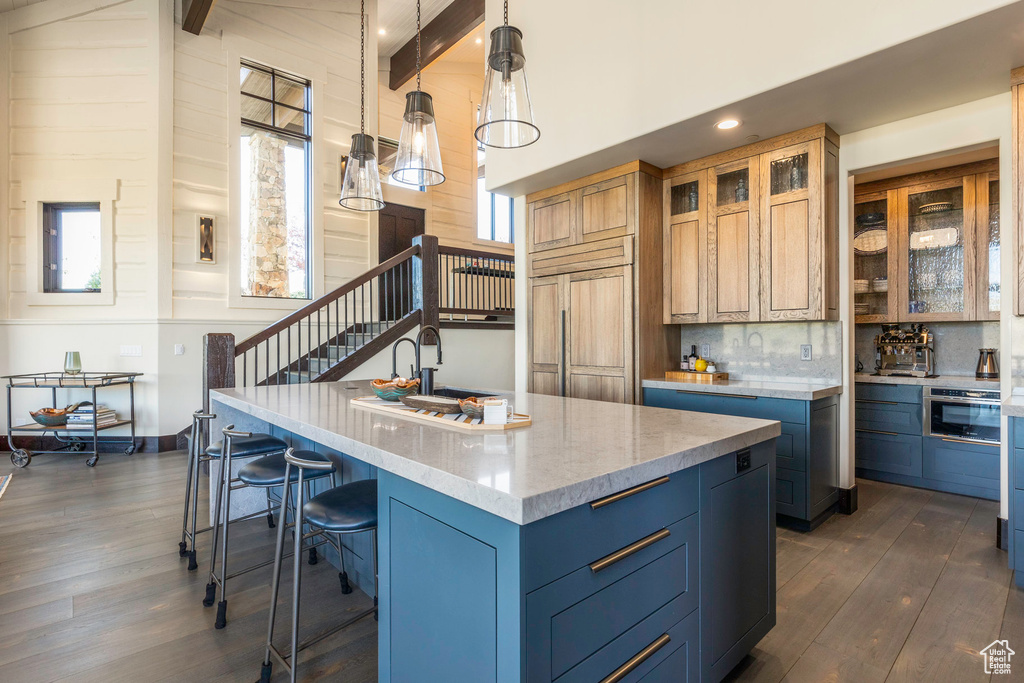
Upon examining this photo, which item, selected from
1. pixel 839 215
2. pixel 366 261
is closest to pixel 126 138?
pixel 366 261

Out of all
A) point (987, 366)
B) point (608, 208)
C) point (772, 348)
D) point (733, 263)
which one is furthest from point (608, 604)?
point (987, 366)

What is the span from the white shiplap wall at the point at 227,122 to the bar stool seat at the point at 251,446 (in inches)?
152

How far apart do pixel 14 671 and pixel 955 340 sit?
608 cm

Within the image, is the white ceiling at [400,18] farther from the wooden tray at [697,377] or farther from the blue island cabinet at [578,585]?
the blue island cabinet at [578,585]

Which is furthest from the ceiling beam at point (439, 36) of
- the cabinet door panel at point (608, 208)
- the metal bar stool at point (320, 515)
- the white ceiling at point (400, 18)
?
the metal bar stool at point (320, 515)

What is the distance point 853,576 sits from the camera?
8.50ft

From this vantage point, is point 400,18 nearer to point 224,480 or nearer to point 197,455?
point 197,455

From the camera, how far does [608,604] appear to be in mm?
1247

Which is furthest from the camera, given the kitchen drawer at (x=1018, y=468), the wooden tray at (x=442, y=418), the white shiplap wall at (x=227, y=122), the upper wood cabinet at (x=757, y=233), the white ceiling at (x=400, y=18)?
the white ceiling at (x=400, y=18)

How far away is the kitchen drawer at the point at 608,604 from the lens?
109 centimetres

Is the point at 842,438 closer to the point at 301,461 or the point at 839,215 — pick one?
the point at 839,215

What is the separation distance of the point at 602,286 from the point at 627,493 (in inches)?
120

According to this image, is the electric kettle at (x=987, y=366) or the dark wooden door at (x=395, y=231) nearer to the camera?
the electric kettle at (x=987, y=366)

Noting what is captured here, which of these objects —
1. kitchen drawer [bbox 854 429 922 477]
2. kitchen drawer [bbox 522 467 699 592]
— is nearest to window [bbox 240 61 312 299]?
kitchen drawer [bbox 522 467 699 592]
